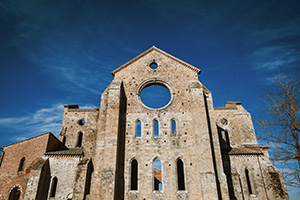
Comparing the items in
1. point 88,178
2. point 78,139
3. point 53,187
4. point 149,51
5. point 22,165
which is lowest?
point 53,187

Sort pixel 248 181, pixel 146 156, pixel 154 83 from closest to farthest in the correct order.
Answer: pixel 146 156 → pixel 248 181 → pixel 154 83

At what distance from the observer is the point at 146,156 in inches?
592

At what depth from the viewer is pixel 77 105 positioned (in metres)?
24.0

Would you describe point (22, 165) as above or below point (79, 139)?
below

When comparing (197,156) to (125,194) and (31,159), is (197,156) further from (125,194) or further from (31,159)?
(31,159)

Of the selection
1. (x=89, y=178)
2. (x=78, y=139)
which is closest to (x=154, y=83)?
(x=89, y=178)

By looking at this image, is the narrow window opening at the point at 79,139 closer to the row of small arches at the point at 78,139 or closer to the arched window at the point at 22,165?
the row of small arches at the point at 78,139

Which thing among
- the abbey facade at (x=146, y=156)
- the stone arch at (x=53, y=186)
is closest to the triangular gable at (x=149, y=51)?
the abbey facade at (x=146, y=156)

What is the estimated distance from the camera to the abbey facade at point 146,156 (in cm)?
1404

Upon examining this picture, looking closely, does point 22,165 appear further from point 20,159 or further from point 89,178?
point 89,178

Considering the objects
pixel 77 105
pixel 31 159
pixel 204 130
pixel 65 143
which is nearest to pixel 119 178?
pixel 204 130

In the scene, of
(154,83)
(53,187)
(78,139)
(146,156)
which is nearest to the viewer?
(146,156)

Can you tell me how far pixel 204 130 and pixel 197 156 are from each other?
1996mm

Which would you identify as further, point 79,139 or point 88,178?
point 79,139
